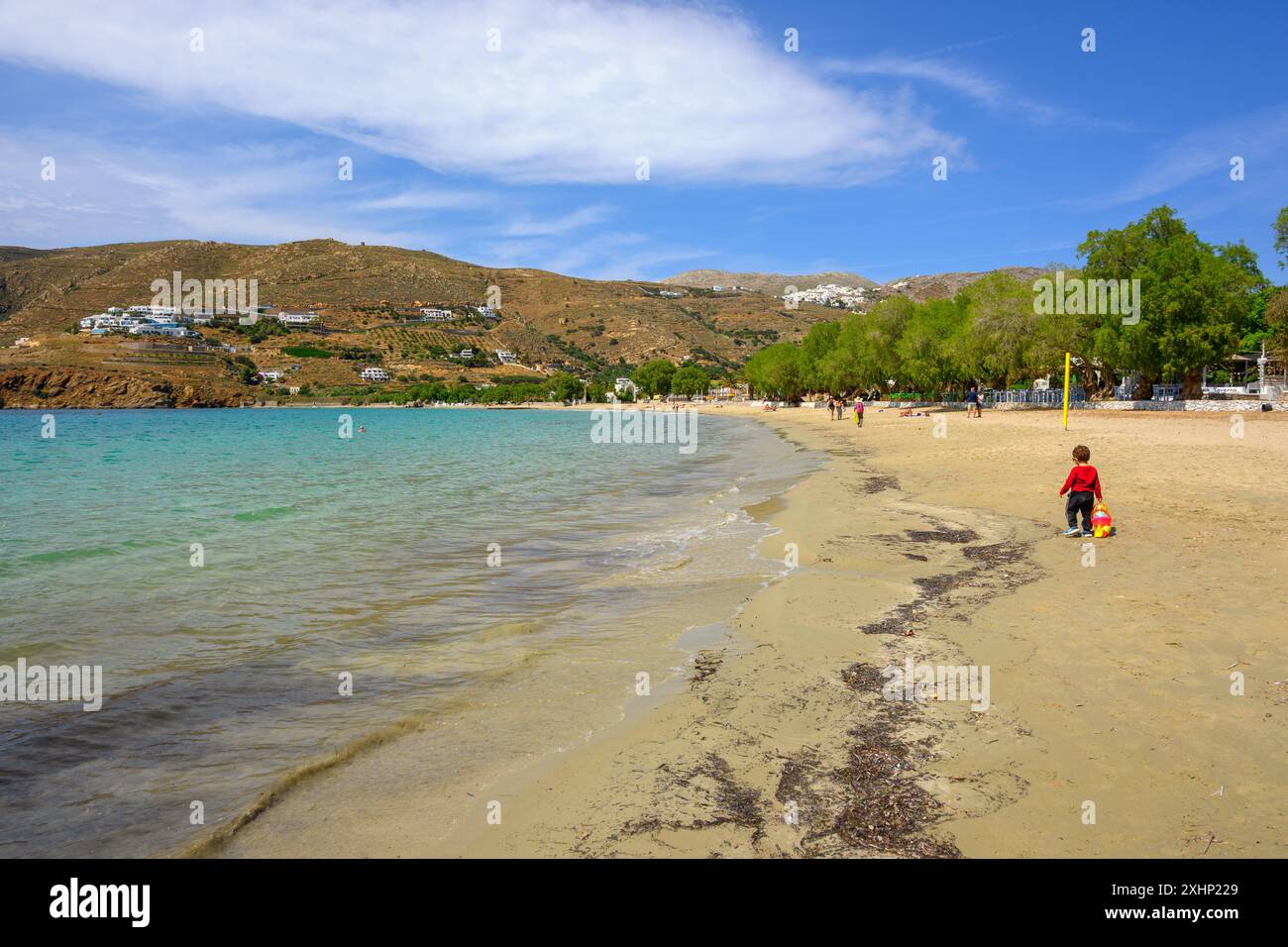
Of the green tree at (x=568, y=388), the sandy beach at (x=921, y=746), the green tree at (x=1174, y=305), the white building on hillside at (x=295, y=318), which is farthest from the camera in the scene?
the white building on hillside at (x=295, y=318)

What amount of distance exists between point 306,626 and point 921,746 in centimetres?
664

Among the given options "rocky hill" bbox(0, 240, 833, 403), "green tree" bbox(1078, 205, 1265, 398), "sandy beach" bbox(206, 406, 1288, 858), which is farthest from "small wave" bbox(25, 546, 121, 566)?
"rocky hill" bbox(0, 240, 833, 403)

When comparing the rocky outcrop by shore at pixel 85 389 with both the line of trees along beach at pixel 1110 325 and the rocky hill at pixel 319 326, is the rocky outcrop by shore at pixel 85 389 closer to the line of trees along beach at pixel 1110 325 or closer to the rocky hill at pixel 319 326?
the rocky hill at pixel 319 326

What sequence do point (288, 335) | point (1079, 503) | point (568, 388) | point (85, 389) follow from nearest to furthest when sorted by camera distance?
point (1079, 503) < point (85, 389) < point (568, 388) < point (288, 335)

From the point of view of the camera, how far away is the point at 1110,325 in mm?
46188

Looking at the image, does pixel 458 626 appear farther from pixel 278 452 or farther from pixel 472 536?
pixel 278 452

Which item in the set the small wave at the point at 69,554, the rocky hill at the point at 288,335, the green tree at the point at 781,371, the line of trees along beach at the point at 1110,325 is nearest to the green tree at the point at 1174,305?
the line of trees along beach at the point at 1110,325

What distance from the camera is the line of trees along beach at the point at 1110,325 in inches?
1705

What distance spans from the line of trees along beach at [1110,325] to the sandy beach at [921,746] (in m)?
41.3

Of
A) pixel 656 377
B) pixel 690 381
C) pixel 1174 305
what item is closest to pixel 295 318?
pixel 656 377

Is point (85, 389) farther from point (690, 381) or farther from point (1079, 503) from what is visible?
point (1079, 503)
